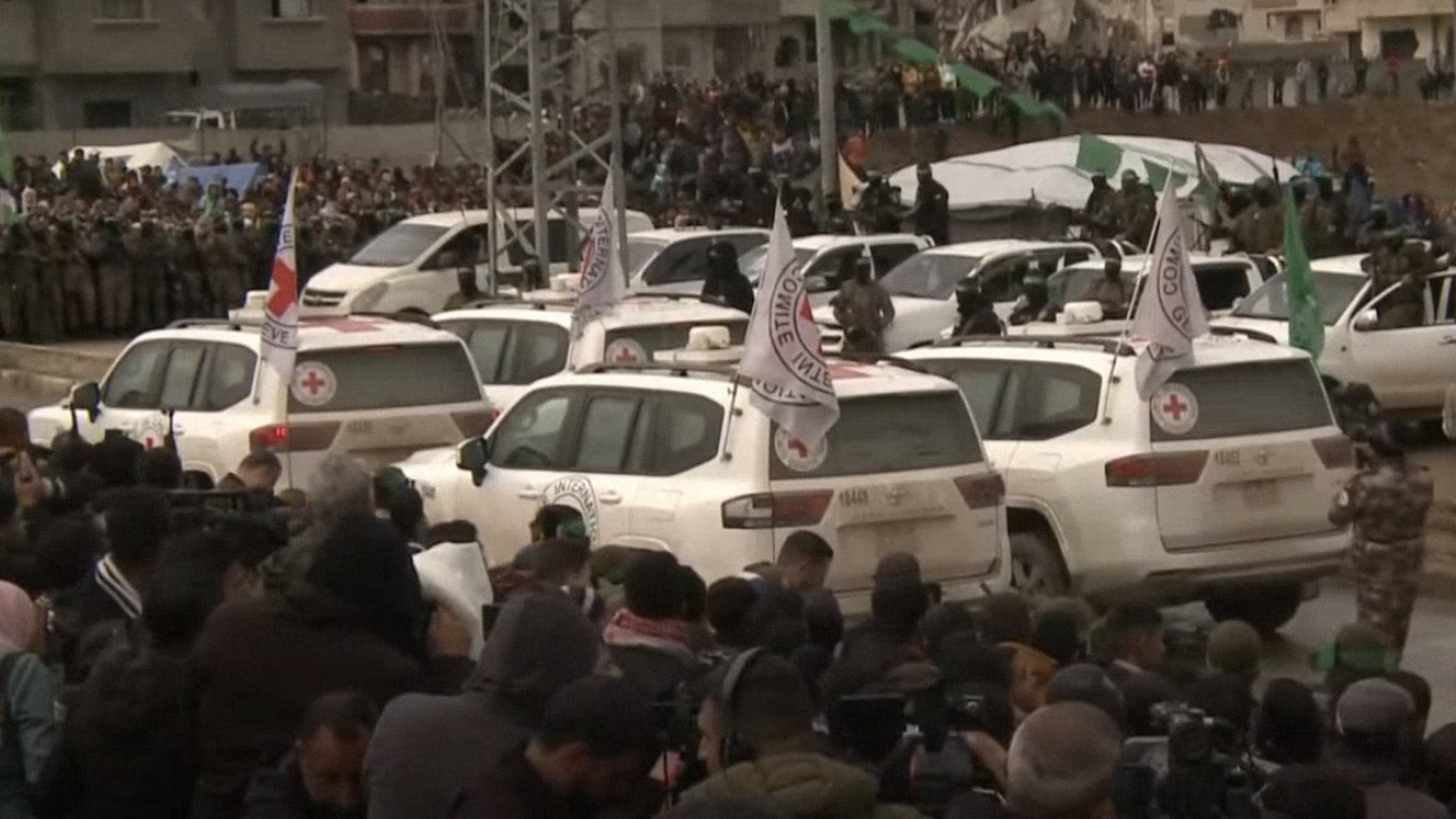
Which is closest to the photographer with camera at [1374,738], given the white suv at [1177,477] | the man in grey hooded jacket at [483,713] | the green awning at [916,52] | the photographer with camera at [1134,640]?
the photographer with camera at [1134,640]

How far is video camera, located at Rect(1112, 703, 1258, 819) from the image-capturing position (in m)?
5.59

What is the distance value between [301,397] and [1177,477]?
16.7 feet

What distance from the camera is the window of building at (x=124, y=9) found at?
60812 millimetres

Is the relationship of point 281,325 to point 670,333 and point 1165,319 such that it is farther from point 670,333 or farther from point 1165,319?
point 1165,319

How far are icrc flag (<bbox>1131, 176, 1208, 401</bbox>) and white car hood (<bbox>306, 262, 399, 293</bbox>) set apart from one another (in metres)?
16.6

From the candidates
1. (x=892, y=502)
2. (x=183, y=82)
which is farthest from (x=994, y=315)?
(x=183, y=82)

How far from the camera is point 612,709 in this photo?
5664 millimetres

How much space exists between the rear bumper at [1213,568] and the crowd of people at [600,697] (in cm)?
459

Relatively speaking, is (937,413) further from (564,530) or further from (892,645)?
(892,645)

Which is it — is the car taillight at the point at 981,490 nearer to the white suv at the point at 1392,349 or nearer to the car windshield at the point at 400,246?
the white suv at the point at 1392,349

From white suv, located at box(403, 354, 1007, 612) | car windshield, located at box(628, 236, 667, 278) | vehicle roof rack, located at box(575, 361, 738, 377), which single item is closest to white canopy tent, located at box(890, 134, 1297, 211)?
car windshield, located at box(628, 236, 667, 278)

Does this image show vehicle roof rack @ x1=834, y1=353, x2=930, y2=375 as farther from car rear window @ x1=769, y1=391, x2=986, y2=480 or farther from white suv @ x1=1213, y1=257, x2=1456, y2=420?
white suv @ x1=1213, y1=257, x2=1456, y2=420

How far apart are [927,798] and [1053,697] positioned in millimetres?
1063

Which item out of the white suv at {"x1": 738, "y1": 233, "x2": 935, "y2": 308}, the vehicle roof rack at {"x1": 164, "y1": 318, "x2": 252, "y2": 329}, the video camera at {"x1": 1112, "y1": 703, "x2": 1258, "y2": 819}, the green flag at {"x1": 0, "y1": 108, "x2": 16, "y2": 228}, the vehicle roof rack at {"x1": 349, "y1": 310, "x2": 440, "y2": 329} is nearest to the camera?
the video camera at {"x1": 1112, "y1": 703, "x2": 1258, "y2": 819}
